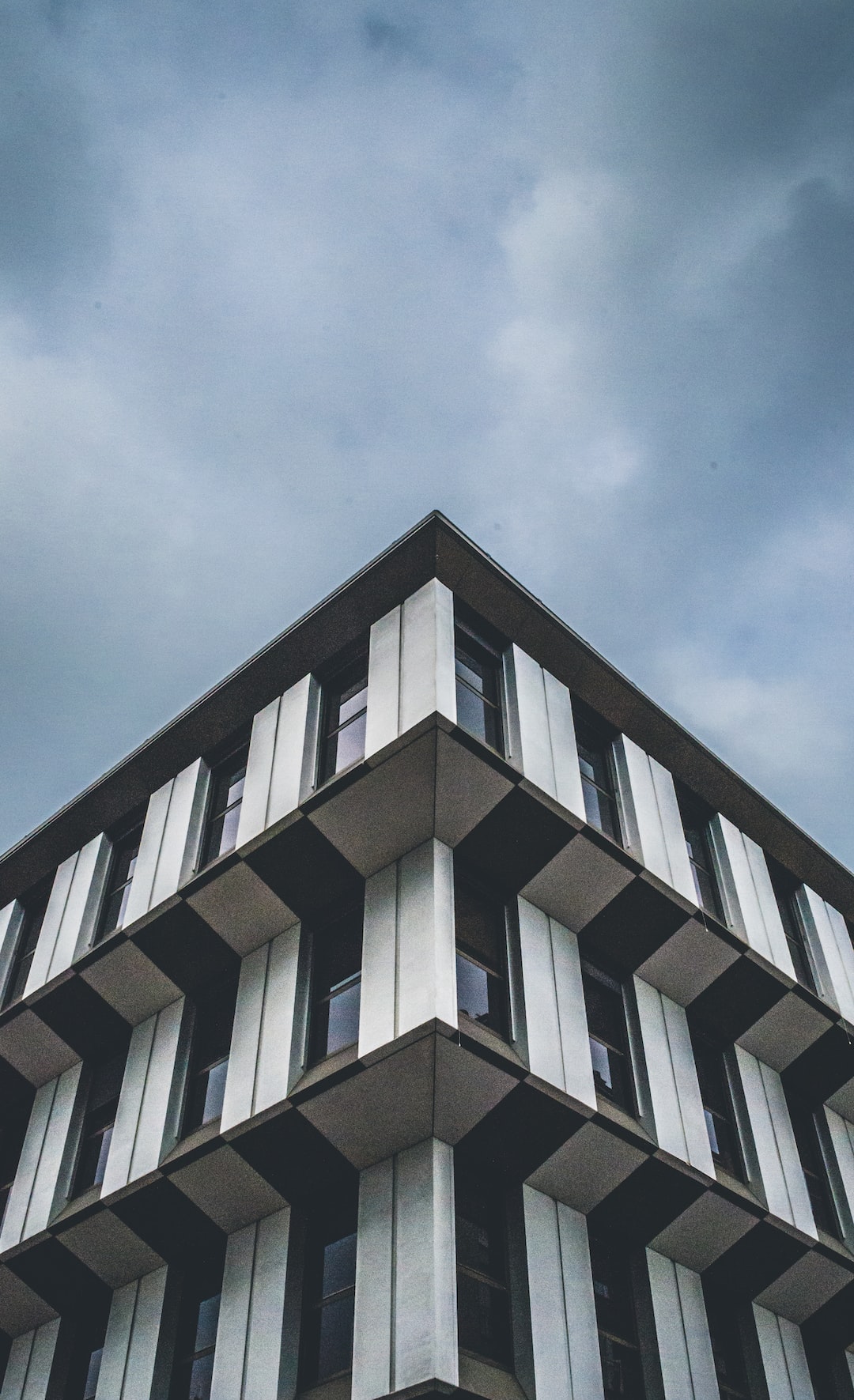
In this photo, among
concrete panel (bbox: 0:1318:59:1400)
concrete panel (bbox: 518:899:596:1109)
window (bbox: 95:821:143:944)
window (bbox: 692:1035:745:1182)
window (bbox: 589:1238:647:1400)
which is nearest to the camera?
window (bbox: 589:1238:647:1400)

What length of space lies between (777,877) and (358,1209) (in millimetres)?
11974

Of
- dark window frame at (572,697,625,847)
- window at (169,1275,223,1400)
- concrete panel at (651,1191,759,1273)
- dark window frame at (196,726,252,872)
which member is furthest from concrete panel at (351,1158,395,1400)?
dark window frame at (572,697,625,847)

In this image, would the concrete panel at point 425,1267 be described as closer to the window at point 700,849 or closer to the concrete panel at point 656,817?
the concrete panel at point 656,817

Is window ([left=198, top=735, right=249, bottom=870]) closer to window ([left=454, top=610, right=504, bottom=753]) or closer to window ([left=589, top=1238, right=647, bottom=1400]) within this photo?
window ([left=454, top=610, right=504, bottom=753])

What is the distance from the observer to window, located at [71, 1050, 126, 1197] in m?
18.9

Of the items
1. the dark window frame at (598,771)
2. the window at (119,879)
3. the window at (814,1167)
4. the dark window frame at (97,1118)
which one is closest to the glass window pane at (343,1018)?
the dark window frame at (97,1118)

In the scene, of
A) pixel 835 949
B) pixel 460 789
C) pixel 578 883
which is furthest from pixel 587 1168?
pixel 835 949

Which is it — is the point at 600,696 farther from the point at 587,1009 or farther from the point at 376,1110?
the point at 376,1110

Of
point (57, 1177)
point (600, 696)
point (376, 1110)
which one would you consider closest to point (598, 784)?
point (600, 696)

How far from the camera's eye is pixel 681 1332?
16594mm

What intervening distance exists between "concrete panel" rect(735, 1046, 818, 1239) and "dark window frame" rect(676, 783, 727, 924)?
2517 millimetres

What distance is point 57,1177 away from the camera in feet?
61.9

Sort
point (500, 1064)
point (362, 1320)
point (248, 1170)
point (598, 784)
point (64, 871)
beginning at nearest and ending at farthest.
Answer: point (362, 1320), point (500, 1064), point (248, 1170), point (598, 784), point (64, 871)

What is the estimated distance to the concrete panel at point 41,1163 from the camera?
18.6 m
